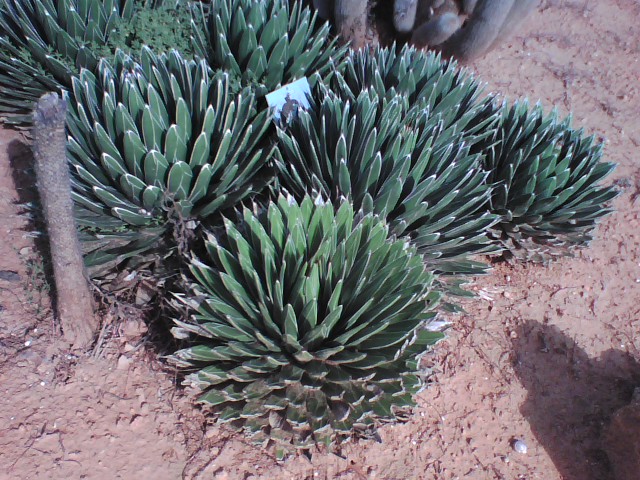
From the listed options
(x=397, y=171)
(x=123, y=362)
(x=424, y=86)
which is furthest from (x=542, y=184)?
(x=123, y=362)

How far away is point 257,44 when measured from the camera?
3.51 m

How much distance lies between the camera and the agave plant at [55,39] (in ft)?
10.7

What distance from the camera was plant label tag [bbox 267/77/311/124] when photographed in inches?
126

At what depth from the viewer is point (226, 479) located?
251 centimetres

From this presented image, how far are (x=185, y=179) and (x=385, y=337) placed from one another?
4.05 ft

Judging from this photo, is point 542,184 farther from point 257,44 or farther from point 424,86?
point 257,44

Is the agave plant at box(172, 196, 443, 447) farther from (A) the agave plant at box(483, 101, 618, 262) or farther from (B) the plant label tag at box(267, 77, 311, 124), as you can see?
(A) the agave plant at box(483, 101, 618, 262)

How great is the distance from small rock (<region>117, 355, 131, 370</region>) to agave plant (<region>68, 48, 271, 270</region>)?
0.52m

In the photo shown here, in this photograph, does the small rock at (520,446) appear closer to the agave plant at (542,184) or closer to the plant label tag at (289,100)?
the agave plant at (542,184)

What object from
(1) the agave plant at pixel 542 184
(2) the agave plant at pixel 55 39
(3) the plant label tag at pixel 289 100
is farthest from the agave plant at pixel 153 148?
(1) the agave plant at pixel 542 184

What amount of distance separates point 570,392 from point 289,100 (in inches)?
89.9

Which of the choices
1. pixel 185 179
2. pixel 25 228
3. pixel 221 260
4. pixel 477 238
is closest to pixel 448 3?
pixel 477 238

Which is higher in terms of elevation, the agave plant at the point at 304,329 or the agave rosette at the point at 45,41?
the agave rosette at the point at 45,41

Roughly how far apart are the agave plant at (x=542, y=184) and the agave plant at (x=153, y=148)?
1.55 meters
